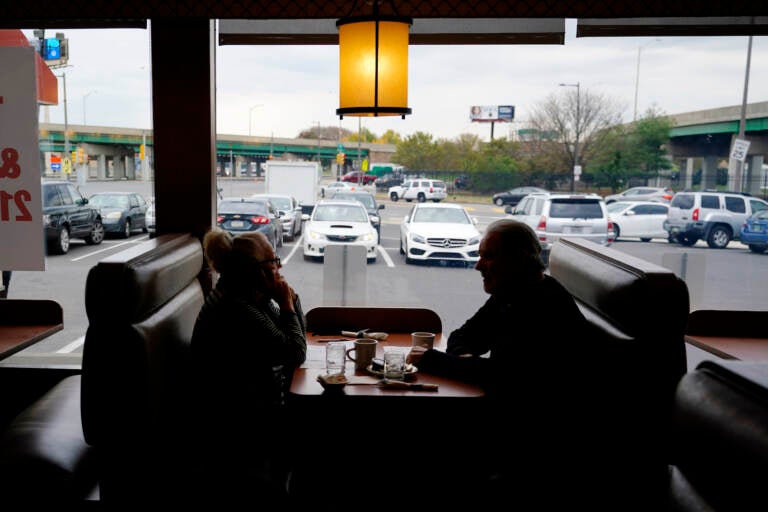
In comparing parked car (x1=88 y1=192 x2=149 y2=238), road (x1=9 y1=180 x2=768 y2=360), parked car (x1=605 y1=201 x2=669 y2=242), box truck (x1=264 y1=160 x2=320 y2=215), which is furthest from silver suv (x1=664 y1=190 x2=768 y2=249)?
parked car (x1=88 y1=192 x2=149 y2=238)

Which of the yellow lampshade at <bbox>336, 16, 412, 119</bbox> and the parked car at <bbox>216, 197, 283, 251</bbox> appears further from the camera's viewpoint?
the parked car at <bbox>216, 197, 283, 251</bbox>

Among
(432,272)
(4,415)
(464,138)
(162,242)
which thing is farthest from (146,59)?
(432,272)

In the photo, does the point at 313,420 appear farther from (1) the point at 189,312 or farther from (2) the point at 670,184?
(2) the point at 670,184

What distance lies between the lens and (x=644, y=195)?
426 inches

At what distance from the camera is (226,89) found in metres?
3.92

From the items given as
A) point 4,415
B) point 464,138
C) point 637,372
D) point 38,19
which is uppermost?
point 38,19

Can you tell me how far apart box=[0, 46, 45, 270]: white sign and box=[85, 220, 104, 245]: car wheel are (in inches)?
81.9

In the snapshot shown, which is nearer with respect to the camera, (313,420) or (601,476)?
(601,476)

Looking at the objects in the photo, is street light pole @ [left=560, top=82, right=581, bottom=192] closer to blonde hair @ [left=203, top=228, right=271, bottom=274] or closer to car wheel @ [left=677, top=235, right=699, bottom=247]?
blonde hair @ [left=203, top=228, right=271, bottom=274]

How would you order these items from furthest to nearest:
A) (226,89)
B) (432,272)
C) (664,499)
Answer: (432,272) < (226,89) < (664,499)

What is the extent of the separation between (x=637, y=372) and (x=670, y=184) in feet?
35.1

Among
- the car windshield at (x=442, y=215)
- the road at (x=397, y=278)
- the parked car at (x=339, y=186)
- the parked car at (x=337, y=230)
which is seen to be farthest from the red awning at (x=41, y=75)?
the parked car at (x=339, y=186)

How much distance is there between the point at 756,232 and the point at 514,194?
5.76 meters

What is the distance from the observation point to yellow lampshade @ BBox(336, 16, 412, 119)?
8.05 feet
